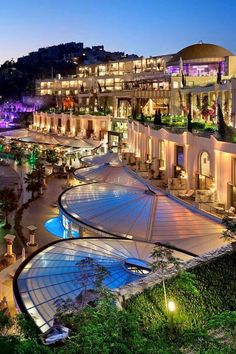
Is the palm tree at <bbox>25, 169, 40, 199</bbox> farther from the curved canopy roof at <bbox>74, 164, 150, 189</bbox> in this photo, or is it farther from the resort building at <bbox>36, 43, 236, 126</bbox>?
the resort building at <bbox>36, 43, 236, 126</bbox>

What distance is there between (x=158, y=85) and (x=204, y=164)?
136ft

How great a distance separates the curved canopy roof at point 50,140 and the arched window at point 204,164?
29.2m

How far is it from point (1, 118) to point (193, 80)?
248 ft

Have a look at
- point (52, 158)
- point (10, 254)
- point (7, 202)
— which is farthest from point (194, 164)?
point (52, 158)

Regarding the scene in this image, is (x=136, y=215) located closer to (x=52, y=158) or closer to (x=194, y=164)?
(x=194, y=164)

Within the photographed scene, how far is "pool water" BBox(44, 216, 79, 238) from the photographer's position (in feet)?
71.5

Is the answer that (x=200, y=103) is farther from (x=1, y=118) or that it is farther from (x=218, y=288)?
(x=1, y=118)

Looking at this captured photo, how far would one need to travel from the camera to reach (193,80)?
51781 millimetres

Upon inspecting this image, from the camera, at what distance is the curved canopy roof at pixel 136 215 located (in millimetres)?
17359

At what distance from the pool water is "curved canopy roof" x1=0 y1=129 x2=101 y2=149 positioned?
2734cm

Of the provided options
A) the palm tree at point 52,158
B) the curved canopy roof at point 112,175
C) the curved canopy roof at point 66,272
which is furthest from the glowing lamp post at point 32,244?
the palm tree at point 52,158

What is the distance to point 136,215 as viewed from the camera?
19484 mm

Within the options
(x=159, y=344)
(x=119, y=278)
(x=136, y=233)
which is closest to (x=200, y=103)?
(x=136, y=233)

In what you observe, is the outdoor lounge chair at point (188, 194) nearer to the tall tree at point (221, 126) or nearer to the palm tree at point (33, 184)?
the tall tree at point (221, 126)
